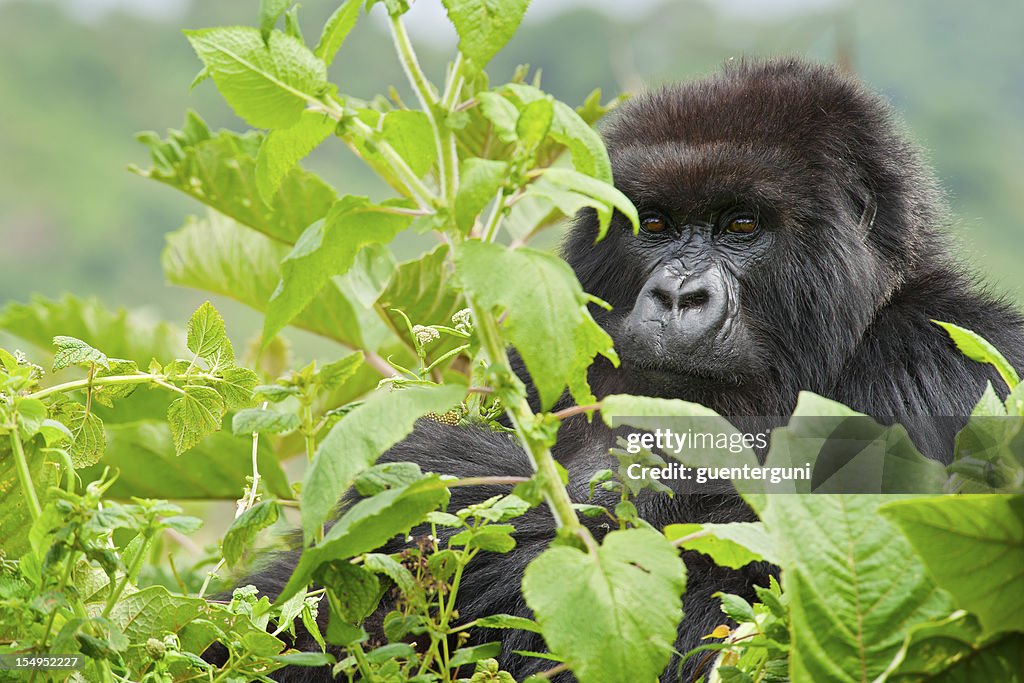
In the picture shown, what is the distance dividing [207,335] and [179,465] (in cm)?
122

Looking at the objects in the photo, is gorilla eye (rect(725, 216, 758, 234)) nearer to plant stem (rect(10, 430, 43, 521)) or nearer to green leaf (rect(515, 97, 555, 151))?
green leaf (rect(515, 97, 555, 151))

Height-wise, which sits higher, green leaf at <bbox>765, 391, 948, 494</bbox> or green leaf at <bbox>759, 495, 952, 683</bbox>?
green leaf at <bbox>765, 391, 948, 494</bbox>

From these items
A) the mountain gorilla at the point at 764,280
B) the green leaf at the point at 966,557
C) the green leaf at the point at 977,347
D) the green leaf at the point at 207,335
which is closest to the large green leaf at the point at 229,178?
the mountain gorilla at the point at 764,280

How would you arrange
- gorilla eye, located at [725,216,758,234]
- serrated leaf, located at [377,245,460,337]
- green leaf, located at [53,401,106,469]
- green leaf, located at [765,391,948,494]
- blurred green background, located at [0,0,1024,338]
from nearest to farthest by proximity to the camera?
green leaf, located at [765,391,948,494] < green leaf, located at [53,401,106,469] < gorilla eye, located at [725,216,758,234] < serrated leaf, located at [377,245,460,337] < blurred green background, located at [0,0,1024,338]

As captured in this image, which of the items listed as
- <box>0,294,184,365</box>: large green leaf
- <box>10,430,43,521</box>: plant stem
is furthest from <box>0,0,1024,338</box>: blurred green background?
<box>10,430,43,521</box>: plant stem

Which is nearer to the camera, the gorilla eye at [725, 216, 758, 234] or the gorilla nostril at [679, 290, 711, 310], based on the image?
the gorilla nostril at [679, 290, 711, 310]

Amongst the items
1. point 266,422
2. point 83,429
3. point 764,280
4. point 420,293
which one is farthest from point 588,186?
point 420,293

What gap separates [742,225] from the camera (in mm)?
2529

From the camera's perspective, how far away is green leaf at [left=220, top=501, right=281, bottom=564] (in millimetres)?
1189

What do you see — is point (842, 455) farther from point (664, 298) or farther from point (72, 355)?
point (664, 298)

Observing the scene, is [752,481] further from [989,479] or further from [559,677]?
[559,677]

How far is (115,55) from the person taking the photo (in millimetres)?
48875

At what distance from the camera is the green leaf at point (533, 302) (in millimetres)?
1005

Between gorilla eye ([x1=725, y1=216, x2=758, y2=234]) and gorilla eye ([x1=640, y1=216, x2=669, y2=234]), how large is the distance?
0.49 ft
